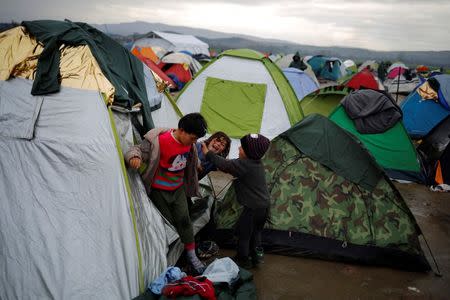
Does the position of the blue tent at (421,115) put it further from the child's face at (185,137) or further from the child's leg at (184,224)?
the child's face at (185,137)

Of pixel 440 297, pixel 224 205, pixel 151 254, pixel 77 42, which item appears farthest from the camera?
pixel 224 205

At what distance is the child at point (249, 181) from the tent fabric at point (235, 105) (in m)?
3.64

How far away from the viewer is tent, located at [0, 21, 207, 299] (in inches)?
104

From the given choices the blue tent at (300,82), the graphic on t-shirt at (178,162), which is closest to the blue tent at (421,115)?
the blue tent at (300,82)

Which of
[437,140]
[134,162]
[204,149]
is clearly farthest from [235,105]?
[134,162]

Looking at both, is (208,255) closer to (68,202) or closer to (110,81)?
(68,202)

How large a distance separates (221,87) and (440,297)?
5334 millimetres

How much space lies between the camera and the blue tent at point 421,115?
28.6 ft

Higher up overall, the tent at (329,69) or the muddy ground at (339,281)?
the tent at (329,69)

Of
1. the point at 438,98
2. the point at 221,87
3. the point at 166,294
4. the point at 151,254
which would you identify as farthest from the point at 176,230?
the point at 438,98

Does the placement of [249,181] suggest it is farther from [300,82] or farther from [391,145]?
[300,82]

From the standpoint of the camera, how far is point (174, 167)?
3.32 metres

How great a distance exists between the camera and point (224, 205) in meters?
4.28

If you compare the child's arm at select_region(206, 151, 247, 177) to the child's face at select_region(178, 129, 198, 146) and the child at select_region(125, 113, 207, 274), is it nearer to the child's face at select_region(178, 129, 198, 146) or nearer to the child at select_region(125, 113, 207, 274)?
the child at select_region(125, 113, 207, 274)
